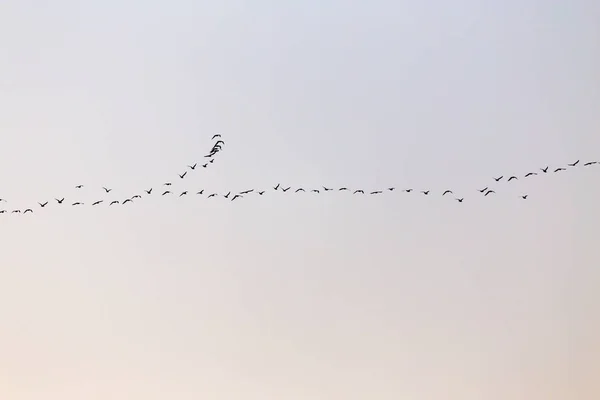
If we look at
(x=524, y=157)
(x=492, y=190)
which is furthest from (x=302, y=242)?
(x=524, y=157)

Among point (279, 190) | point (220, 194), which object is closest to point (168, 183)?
point (220, 194)

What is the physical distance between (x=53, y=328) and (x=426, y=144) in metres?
0.97

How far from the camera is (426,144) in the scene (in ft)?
4.22

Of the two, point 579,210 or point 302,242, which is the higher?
point 579,210

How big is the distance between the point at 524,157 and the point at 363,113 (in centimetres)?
41

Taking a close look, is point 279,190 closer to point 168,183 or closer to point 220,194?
point 220,194

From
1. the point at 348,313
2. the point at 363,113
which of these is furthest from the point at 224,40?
the point at 348,313

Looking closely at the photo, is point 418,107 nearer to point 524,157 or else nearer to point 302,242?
point 524,157

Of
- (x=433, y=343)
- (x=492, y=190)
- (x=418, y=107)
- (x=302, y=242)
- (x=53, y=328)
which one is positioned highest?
(x=418, y=107)

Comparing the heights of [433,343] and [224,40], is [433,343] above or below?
below

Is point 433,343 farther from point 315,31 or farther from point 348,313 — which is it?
point 315,31

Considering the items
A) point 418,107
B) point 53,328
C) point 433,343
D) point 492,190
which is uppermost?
point 418,107

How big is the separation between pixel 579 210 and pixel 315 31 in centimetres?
78

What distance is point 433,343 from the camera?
4.18 feet
